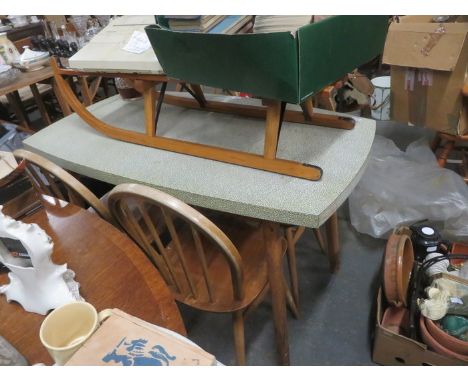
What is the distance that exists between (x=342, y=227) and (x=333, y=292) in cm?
41

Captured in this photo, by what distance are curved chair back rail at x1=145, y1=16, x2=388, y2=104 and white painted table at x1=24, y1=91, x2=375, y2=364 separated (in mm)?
223

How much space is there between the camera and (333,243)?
1397 mm

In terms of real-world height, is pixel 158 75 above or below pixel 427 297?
above

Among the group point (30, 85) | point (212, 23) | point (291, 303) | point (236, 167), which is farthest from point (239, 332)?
point (30, 85)

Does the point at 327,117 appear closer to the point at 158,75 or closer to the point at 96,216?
the point at 158,75

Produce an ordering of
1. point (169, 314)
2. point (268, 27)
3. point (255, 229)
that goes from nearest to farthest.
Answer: point (169, 314), point (268, 27), point (255, 229)

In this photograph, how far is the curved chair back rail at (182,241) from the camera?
72cm

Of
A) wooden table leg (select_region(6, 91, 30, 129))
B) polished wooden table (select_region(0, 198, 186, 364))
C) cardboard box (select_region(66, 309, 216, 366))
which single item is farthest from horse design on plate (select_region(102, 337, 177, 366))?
wooden table leg (select_region(6, 91, 30, 129))

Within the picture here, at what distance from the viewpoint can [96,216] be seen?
880 millimetres

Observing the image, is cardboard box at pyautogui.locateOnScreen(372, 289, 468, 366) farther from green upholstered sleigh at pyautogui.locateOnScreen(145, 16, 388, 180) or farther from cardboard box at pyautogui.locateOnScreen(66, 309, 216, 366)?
cardboard box at pyautogui.locateOnScreen(66, 309, 216, 366)

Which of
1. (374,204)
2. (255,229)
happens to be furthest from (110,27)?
(374,204)

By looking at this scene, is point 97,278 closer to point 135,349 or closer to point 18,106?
point 135,349

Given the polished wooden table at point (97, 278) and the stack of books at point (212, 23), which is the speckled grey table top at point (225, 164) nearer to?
the polished wooden table at point (97, 278)

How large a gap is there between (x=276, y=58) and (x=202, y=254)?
0.47 m
